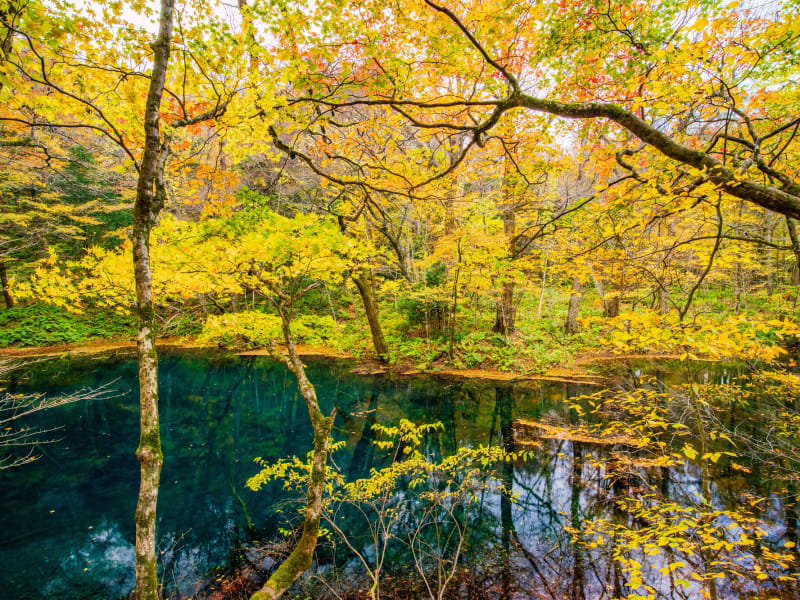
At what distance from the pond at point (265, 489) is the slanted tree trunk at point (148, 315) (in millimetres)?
2704

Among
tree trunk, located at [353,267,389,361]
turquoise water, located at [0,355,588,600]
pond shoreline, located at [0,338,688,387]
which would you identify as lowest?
turquoise water, located at [0,355,588,600]

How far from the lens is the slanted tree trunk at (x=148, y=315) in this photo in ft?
6.88

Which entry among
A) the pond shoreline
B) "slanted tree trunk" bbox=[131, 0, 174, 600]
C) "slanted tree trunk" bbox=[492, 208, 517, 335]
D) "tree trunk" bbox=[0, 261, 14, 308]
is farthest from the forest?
"tree trunk" bbox=[0, 261, 14, 308]

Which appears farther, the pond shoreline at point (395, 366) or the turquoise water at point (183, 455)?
the pond shoreline at point (395, 366)

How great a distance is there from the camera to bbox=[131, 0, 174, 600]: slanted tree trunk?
2.10 metres

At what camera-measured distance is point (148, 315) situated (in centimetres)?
227

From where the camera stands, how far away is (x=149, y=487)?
6.93 ft

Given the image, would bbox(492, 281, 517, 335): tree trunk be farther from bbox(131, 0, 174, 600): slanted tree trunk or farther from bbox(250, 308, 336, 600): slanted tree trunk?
bbox(131, 0, 174, 600): slanted tree trunk

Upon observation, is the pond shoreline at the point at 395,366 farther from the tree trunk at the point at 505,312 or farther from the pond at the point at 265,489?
the tree trunk at the point at 505,312

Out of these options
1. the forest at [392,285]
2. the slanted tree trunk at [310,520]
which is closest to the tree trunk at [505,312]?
the forest at [392,285]

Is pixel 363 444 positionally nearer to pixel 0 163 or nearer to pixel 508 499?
pixel 508 499

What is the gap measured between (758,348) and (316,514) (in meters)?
4.67

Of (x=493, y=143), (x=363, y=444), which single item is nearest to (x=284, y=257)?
(x=363, y=444)

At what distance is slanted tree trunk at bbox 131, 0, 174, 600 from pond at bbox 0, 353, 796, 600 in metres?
2.70
